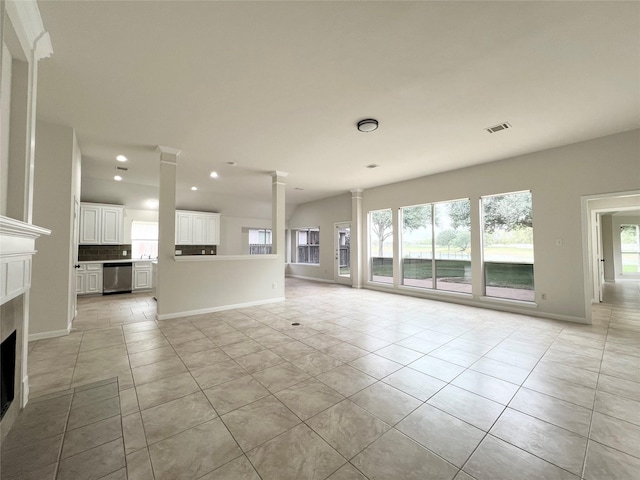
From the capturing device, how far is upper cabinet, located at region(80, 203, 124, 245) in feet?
21.2

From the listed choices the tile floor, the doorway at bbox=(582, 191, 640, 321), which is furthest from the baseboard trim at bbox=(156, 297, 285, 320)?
the doorway at bbox=(582, 191, 640, 321)

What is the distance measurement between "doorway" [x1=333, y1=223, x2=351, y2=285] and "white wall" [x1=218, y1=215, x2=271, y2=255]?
3154mm

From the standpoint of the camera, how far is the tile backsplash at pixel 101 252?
6668mm

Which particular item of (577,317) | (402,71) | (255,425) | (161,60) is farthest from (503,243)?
(161,60)

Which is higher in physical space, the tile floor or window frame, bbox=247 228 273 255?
window frame, bbox=247 228 273 255

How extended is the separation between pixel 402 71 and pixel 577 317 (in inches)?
185

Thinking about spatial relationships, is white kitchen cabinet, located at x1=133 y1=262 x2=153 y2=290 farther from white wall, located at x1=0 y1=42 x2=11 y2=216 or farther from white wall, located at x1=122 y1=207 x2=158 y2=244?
white wall, located at x1=0 y1=42 x2=11 y2=216

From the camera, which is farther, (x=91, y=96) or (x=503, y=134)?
(x=503, y=134)

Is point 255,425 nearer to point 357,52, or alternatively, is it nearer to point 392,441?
point 392,441

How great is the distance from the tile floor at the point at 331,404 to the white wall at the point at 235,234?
5.69m

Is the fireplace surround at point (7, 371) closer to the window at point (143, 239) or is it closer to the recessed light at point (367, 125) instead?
the recessed light at point (367, 125)

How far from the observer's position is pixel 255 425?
Answer: 1.81 m

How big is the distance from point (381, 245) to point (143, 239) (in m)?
7.10

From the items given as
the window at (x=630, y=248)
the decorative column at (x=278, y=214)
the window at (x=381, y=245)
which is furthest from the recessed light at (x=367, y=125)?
the window at (x=630, y=248)
